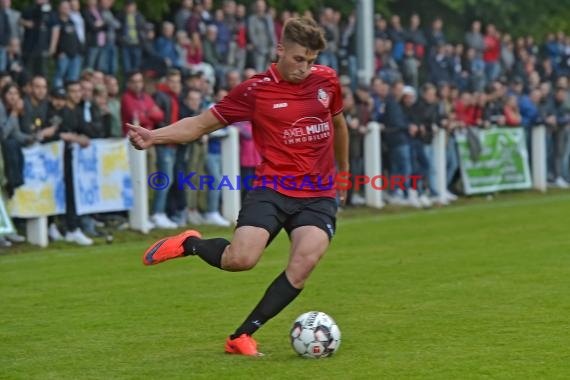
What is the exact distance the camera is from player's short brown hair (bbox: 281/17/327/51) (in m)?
8.37

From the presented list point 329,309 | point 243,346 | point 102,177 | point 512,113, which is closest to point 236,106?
point 243,346

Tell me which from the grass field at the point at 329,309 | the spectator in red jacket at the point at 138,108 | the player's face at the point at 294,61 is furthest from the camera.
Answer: the spectator in red jacket at the point at 138,108

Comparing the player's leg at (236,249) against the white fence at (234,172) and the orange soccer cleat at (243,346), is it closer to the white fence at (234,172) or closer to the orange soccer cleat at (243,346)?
the orange soccer cleat at (243,346)

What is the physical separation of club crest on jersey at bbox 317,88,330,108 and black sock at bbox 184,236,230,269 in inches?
46.4

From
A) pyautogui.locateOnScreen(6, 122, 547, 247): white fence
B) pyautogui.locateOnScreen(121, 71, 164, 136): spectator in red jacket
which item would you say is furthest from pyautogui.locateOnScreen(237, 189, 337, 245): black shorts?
pyautogui.locateOnScreen(121, 71, 164, 136): spectator in red jacket

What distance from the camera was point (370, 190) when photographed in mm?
22172

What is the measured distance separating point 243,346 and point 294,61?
6.42 feet

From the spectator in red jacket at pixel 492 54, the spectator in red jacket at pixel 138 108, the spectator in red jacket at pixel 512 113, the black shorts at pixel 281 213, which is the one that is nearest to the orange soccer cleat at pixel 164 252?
the black shorts at pixel 281 213

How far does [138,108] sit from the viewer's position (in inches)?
717

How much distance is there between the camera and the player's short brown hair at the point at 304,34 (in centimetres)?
837

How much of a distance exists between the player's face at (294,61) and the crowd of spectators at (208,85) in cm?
815

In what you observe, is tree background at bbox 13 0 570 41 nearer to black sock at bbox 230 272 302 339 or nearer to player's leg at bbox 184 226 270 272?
player's leg at bbox 184 226 270 272

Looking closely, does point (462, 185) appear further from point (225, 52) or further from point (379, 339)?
point (379, 339)

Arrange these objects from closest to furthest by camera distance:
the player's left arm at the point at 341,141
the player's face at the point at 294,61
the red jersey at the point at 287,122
A: the player's face at the point at 294,61
the red jersey at the point at 287,122
the player's left arm at the point at 341,141
